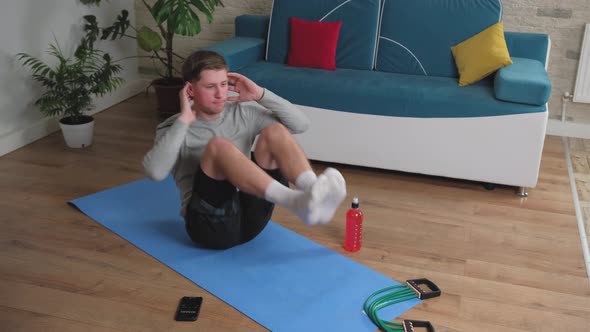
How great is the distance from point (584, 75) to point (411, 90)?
1.46 metres

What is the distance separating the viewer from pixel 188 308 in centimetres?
218

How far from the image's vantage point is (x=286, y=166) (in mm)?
2230

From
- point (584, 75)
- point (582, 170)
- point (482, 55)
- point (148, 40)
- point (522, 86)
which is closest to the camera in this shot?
point (522, 86)

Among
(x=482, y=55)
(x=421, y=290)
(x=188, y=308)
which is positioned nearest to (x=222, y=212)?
(x=188, y=308)

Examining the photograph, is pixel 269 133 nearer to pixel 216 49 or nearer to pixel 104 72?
pixel 216 49

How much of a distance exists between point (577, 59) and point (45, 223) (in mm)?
3425

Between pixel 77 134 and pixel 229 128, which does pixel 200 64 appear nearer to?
pixel 229 128

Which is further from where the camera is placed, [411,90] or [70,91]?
[70,91]

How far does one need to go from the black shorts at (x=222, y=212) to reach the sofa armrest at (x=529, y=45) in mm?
1994

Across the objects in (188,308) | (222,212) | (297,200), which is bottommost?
(188,308)

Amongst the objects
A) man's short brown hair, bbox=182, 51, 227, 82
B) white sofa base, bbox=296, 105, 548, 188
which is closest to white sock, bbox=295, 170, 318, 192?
man's short brown hair, bbox=182, 51, 227, 82

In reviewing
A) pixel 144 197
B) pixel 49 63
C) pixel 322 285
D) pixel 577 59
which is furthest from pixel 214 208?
pixel 577 59

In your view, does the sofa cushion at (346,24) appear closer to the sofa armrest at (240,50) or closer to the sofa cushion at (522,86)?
the sofa armrest at (240,50)

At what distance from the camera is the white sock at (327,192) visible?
193 centimetres
